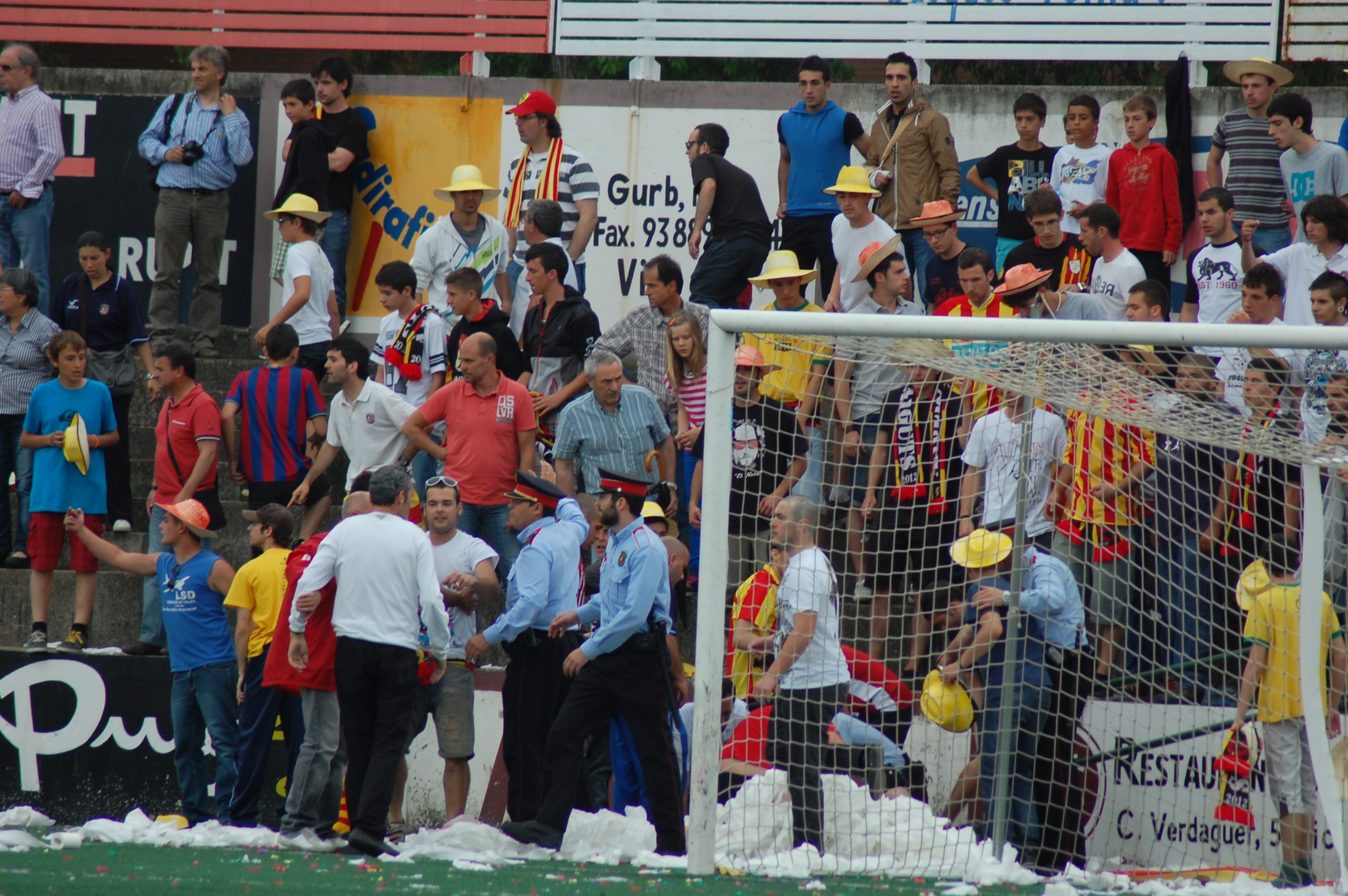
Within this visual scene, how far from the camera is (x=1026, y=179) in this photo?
33.2 feet

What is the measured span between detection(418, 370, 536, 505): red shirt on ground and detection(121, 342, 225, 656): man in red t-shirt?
150 centimetres

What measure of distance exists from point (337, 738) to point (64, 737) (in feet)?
8.63

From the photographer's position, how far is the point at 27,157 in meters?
10.8

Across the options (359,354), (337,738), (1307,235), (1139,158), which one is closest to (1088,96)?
(1139,158)

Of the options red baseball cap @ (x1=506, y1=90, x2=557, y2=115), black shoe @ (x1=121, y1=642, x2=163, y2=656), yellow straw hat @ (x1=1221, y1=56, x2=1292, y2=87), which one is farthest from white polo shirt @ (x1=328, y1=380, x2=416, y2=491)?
yellow straw hat @ (x1=1221, y1=56, x2=1292, y2=87)

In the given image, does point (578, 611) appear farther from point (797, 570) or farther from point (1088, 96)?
point (1088, 96)

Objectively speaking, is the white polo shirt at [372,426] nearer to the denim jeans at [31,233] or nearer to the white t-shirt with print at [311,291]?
the white t-shirt with print at [311,291]

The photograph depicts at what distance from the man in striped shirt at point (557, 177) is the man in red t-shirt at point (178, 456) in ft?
7.99

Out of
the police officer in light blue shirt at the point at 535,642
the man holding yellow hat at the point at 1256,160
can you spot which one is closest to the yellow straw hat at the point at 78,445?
the police officer in light blue shirt at the point at 535,642

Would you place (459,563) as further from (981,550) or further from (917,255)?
(917,255)

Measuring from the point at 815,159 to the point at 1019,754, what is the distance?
200 inches

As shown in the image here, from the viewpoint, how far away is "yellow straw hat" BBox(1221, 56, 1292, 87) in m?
9.56

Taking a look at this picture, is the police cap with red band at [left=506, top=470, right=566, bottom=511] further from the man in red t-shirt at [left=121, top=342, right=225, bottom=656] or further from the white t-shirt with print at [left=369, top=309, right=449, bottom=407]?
the man in red t-shirt at [left=121, top=342, right=225, bottom=656]

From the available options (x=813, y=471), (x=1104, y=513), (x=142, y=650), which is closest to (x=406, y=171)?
(x=142, y=650)
